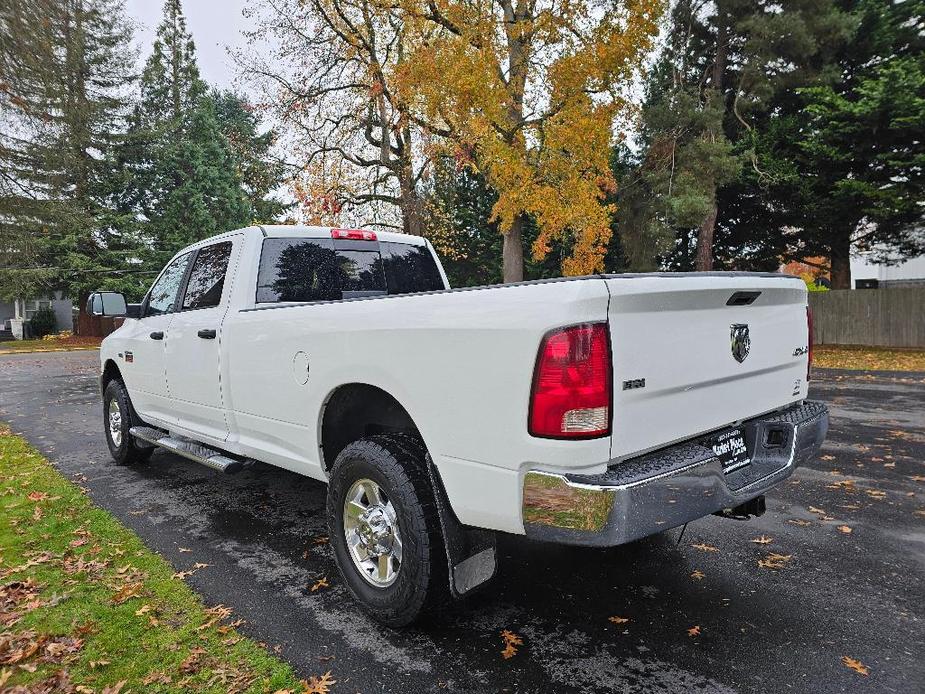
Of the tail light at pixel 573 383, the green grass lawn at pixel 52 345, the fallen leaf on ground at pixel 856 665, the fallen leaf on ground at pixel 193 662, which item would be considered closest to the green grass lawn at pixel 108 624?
the fallen leaf on ground at pixel 193 662

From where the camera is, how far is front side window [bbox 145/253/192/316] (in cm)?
523

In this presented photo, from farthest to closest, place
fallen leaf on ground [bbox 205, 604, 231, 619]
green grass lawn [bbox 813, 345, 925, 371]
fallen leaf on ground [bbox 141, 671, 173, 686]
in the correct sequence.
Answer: green grass lawn [bbox 813, 345, 925, 371]
fallen leaf on ground [bbox 205, 604, 231, 619]
fallen leaf on ground [bbox 141, 671, 173, 686]

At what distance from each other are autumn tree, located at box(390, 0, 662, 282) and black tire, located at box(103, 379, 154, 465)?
35.2 feet

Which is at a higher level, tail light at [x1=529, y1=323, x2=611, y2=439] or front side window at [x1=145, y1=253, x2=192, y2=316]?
front side window at [x1=145, y1=253, x2=192, y2=316]

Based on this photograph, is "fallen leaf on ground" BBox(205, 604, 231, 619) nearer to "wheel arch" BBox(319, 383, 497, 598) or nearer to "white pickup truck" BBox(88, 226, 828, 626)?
"white pickup truck" BBox(88, 226, 828, 626)

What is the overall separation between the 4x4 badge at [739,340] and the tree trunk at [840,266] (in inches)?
807

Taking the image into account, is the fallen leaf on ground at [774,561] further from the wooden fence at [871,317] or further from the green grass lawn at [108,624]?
the wooden fence at [871,317]

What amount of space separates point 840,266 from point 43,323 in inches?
1570

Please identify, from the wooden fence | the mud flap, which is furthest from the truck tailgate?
the wooden fence

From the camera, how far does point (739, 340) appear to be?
295cm

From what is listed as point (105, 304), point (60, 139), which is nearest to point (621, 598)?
point (105, 304)

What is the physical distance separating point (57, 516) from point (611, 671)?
440 cm

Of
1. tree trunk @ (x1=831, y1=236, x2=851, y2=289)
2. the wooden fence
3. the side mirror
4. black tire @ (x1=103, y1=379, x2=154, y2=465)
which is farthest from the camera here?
tree trunk @ (x1=831, y1=236, x2=851, y2=289)

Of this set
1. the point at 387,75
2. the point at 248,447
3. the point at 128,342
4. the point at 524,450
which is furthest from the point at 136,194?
the point at 524,450
